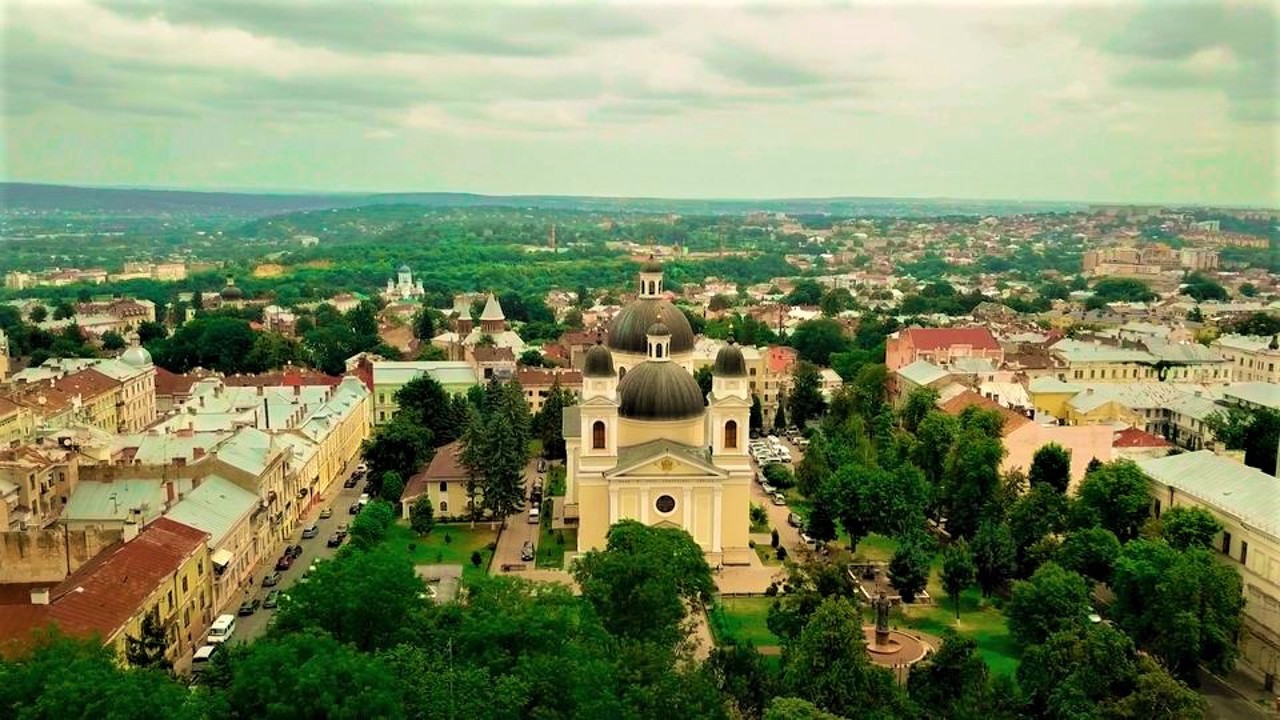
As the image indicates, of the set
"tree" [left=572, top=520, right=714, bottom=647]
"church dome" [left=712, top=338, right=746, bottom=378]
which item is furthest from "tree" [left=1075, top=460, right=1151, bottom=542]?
Result: "tree" [left=572, top=520, right=714, bottom=647]

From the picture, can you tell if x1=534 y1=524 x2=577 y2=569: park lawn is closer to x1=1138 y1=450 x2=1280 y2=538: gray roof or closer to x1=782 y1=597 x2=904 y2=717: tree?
x1=782 y1=597 x2=904 y2=717: tree

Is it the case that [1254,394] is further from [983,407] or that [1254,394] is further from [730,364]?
[730,364]

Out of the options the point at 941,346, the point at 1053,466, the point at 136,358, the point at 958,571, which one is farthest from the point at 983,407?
the point at 136,358

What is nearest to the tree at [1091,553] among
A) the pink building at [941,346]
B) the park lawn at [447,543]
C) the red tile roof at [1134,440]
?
the red tile roof at [1134,440]

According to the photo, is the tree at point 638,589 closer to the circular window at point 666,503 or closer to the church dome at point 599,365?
the circular window at point 666,503

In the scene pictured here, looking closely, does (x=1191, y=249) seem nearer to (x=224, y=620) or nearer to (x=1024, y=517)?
(x=1024, y=517)

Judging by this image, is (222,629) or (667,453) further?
(667,453)
